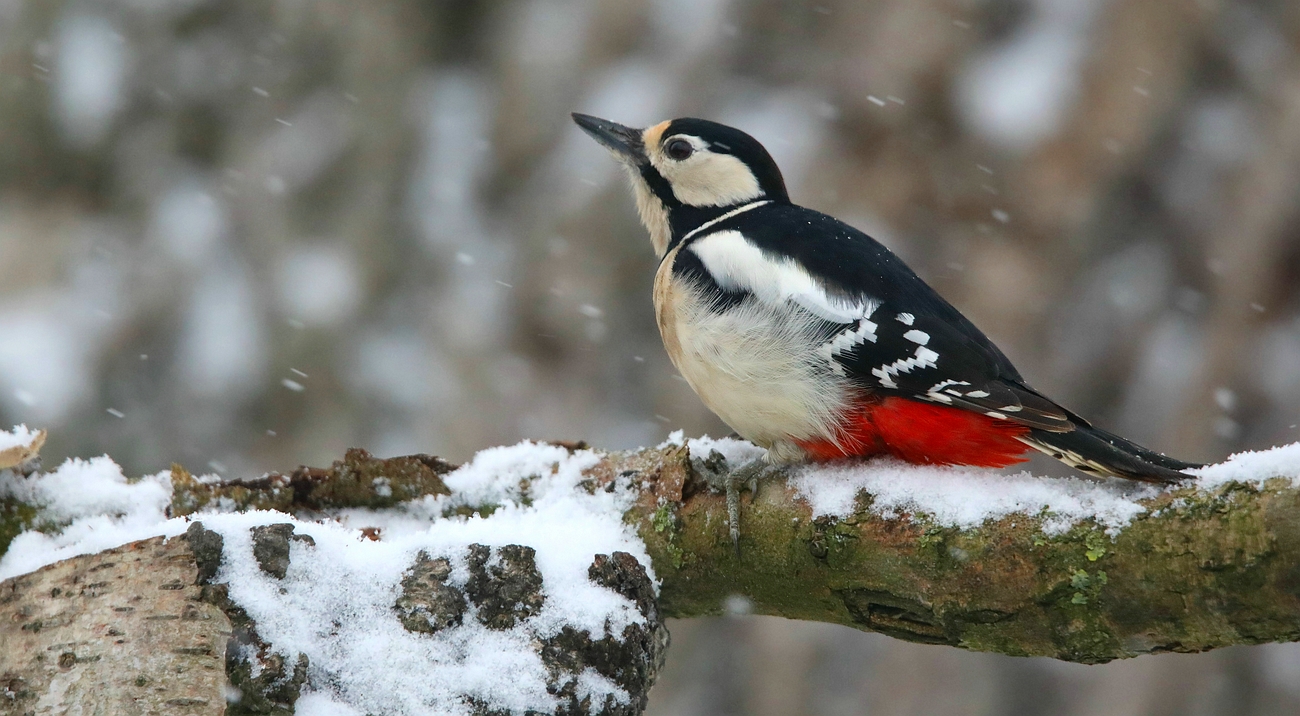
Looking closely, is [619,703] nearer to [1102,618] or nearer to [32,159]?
[1102,618]

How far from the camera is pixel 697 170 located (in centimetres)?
337


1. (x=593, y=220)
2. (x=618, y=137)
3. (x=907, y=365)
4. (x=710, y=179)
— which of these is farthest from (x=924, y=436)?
(x=593, y=220)

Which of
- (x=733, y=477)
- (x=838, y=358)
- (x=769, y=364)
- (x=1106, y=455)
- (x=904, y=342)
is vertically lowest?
(x=733, y=477)

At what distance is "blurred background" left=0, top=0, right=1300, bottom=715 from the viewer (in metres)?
4.43

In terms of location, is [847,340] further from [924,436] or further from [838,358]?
[924,436]

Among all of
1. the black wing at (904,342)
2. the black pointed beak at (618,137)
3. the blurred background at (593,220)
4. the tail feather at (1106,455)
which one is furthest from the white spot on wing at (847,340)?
the blurred background at (593,220)

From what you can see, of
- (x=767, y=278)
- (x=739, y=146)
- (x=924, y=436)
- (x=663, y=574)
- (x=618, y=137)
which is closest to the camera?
(x=663, y=574)

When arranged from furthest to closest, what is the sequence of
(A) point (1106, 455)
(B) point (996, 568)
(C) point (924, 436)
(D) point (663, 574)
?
1. (C) point (924, 436)
2. (D) point (663, 574)
3. (A) point (1106, 455)
4. (B) point (996, 568)

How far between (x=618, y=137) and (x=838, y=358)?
1.42 m

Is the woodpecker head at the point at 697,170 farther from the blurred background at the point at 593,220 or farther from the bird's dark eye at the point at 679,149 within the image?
the blurred background at the point at 593,220

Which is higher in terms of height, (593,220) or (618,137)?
(618,137)

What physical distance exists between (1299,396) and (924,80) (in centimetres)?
203

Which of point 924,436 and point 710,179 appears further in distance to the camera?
point 710,179

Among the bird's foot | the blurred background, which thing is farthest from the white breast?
the blurred background
